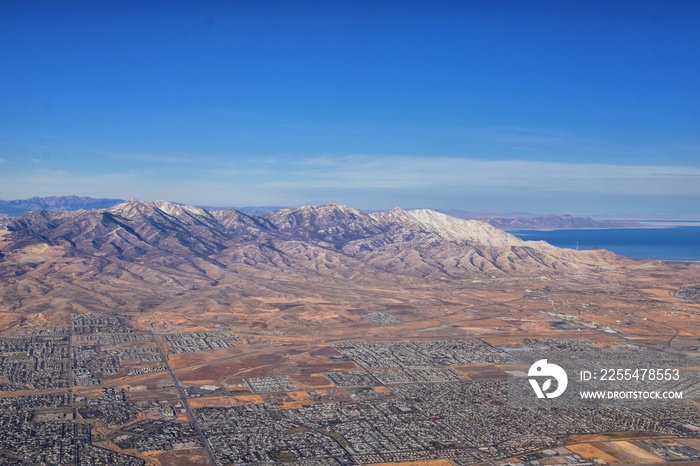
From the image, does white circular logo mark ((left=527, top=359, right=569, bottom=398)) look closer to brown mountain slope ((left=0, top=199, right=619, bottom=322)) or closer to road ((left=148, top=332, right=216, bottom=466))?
road ((left=148, top=332, right=216, bottom=466))

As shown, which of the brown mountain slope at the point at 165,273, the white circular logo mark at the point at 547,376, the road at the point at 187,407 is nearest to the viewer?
the road at the point at 187,407

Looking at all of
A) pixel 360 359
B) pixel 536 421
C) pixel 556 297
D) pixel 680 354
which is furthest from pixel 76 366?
pixel 556 297

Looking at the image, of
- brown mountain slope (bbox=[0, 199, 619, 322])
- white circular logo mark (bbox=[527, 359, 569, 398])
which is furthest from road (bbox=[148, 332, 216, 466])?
brown mountain slope (bbox=[0, 199, 619, 322])

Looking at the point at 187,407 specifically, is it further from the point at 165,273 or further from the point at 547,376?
the point at 165,273

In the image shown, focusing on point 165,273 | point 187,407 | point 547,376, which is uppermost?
point 165,273

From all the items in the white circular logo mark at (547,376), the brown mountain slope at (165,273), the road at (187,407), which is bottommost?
the road at (187,407)

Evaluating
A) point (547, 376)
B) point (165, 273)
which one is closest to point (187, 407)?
point (547, 376)

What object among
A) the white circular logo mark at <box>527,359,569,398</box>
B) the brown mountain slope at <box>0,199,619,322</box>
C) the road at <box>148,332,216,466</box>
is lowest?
the road at <box>148,332,216,466</box>

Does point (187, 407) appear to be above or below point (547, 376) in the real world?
below

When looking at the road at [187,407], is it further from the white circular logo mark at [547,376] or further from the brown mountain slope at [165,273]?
the brown mountain slope at [165,273]

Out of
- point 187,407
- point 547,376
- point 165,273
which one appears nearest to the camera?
point 187,407

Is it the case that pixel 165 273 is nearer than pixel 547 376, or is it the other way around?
pixel 547 376

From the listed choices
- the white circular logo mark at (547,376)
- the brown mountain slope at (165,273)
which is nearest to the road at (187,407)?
the white circular logo mark at (547,376)

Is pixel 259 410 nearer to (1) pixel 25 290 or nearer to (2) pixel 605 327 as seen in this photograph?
(2) pixel 605 327
